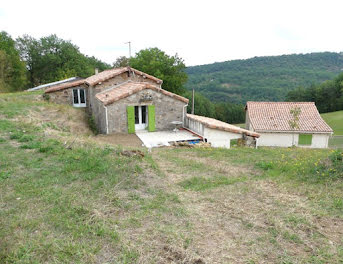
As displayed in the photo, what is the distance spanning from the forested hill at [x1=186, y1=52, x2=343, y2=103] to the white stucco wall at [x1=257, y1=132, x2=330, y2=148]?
2339 inches

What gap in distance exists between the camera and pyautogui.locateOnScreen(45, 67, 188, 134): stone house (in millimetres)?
15500

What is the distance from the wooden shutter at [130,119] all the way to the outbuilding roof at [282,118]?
12770 millimetres

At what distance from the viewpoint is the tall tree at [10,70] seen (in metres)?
Result: 31.5

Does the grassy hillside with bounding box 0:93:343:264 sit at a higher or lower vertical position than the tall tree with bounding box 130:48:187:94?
lower

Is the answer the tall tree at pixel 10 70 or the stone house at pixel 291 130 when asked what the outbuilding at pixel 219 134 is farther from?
the tall tree at pixel 10 70

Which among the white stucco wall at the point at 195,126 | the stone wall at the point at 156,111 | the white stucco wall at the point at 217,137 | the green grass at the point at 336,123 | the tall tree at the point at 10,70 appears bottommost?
the green grass at the point at 336,123

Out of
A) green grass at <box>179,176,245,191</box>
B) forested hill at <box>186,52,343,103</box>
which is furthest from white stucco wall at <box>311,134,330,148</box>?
forested hill at <box>186,52,343,103</box>

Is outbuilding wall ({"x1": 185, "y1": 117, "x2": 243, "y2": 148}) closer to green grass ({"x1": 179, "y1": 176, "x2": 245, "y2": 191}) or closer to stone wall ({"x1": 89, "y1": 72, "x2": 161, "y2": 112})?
stone wall ({"x1": 89, "y1": 72, "x2": 161, "y2": 112})

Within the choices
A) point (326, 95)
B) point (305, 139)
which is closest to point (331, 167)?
point (305, 139)

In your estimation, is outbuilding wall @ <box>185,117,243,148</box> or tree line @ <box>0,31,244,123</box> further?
tree line @ <box>0,31,244,123</box>

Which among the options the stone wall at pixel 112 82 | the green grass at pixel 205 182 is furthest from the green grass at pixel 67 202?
the stone wall at pixel 112 82

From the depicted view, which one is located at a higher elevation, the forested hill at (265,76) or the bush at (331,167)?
the forested hill at (265,76)

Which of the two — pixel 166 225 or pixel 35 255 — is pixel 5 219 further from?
pixel 166 225

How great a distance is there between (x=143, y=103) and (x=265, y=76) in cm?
9184
